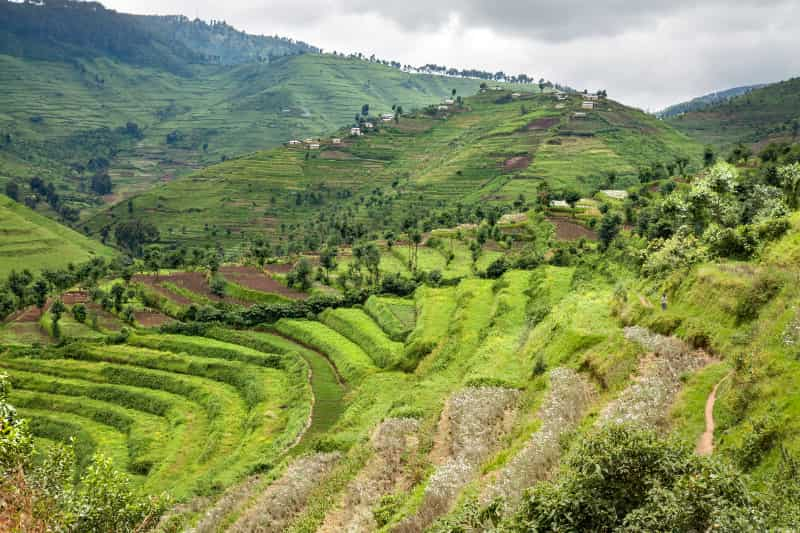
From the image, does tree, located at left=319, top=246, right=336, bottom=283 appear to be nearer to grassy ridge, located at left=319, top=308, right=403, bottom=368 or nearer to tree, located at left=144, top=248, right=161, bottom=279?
grassy ridge, located at left=319, top=308, right=403, bottom=368

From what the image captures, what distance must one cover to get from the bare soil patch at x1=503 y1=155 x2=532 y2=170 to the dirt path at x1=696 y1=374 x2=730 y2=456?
14042 cm

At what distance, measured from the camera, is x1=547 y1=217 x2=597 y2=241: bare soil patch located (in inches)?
3684

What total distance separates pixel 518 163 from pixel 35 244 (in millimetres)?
125350

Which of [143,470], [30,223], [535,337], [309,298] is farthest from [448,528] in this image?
[30,223]

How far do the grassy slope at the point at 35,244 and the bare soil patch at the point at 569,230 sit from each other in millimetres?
107609

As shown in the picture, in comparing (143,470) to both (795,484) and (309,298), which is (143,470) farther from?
(795,484)

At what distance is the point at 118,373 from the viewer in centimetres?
7194

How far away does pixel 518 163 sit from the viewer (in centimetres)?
16712

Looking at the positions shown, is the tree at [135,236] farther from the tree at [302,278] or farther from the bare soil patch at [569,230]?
the bare soil patch at [569,230]

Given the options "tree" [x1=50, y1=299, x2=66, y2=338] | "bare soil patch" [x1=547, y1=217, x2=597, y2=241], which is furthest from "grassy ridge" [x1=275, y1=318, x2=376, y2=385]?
"bare soil patch" [x1=547, y1=217, x2=597, y2=241]

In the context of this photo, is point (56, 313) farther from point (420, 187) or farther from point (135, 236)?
point (420, 187)

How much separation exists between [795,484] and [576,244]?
72304 mm

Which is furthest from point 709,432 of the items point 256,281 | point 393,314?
point 256,281

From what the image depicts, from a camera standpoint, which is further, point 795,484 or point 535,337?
point 535,337
